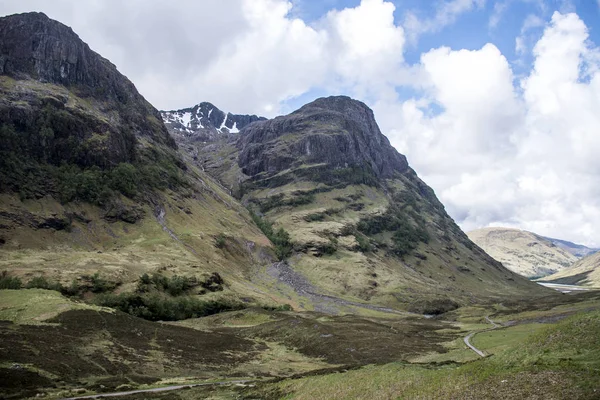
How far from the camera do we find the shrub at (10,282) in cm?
10531

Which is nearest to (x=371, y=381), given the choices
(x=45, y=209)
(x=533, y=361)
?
(x=533, y=361)

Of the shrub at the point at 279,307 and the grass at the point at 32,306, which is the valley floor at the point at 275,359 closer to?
the grass at the point at 32,306

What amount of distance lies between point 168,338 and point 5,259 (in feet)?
277

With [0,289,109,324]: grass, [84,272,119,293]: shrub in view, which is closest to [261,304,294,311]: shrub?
[84,272,119,293]: shrub

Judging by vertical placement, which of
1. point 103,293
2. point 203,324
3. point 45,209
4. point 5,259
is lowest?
point 203,324

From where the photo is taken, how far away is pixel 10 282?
106 metres

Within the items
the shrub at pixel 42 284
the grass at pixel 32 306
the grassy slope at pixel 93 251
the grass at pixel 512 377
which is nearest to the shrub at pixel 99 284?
the grassy slope at pixel 93 251

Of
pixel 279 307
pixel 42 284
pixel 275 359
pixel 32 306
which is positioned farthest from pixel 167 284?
pixel 275 359

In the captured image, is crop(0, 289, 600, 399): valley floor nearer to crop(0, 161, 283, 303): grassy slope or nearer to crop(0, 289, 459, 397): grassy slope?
crop(0, 289, 459, 397): grassy slope

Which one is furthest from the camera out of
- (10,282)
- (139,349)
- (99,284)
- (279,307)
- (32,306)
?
(279,307)

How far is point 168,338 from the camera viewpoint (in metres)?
83.1

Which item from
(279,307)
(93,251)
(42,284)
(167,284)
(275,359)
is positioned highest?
(93,251)

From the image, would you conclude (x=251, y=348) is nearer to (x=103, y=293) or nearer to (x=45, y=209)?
(x=103, y=293)

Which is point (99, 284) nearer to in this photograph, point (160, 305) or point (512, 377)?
point (160, 305)
